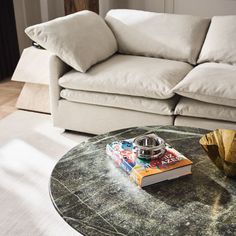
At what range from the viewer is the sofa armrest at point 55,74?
2271 mm

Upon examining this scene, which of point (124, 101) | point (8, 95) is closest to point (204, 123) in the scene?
point (124, 101)

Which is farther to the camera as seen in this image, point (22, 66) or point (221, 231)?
point (22, 66)

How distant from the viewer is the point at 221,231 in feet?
3.32

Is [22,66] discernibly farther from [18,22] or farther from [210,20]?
[210,20]

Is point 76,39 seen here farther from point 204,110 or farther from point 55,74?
point 204,110

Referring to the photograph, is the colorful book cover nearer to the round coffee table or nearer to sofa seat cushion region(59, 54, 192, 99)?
the round coffee table

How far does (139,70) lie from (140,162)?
1026 millimetres

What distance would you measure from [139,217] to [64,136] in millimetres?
1391

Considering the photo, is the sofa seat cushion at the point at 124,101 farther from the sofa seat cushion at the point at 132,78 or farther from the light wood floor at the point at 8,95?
the light wood floor at the point at 8,95

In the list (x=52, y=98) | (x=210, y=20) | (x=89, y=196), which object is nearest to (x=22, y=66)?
(x=52, y=98)

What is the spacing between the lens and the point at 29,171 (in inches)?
78.1

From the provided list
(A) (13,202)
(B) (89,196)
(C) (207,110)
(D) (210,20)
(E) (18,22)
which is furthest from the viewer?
(E) (18,22)

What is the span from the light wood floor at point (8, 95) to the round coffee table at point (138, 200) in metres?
1.58

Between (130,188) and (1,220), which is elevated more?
(130,188)
